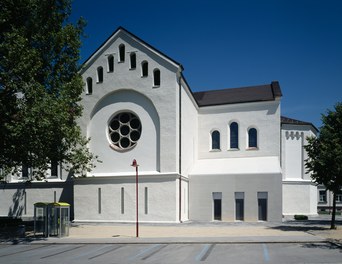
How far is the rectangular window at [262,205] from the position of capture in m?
34.2

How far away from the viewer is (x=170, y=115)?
33.2 m

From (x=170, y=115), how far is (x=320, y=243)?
17136 millimetres

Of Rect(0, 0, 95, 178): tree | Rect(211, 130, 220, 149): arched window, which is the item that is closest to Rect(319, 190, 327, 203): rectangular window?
Rect(211, 130, 220, 149): arched window

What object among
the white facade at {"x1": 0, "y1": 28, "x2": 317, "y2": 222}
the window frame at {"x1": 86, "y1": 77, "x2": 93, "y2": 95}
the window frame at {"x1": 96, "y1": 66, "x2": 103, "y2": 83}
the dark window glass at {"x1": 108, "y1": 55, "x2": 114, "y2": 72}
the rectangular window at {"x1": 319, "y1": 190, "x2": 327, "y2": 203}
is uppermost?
the dark window glass at {"x1": 108, "y1": 55, "x2": 114, "y2": 72}

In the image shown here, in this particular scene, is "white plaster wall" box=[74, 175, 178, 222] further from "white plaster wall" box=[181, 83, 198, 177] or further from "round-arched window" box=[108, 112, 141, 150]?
"round-arched window" box=[108, 112, 141, 150]

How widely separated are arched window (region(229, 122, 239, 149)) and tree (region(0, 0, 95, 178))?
17.8 m

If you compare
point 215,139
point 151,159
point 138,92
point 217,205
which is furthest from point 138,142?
point 215,139

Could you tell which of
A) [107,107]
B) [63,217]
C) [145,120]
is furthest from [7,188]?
[63,217]

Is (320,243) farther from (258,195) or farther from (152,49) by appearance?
(152,49)

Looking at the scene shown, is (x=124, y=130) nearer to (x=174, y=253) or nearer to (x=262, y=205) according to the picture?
(x=262, y=205)

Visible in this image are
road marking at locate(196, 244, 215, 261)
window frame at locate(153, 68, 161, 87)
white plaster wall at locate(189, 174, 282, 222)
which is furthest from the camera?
window frame at locate(153, 68, 161, 87)

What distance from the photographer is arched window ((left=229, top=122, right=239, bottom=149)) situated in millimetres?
40875

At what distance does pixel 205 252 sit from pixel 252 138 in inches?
971

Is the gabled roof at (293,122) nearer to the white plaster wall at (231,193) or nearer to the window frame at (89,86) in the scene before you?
the white plaster wall at (231,193)
